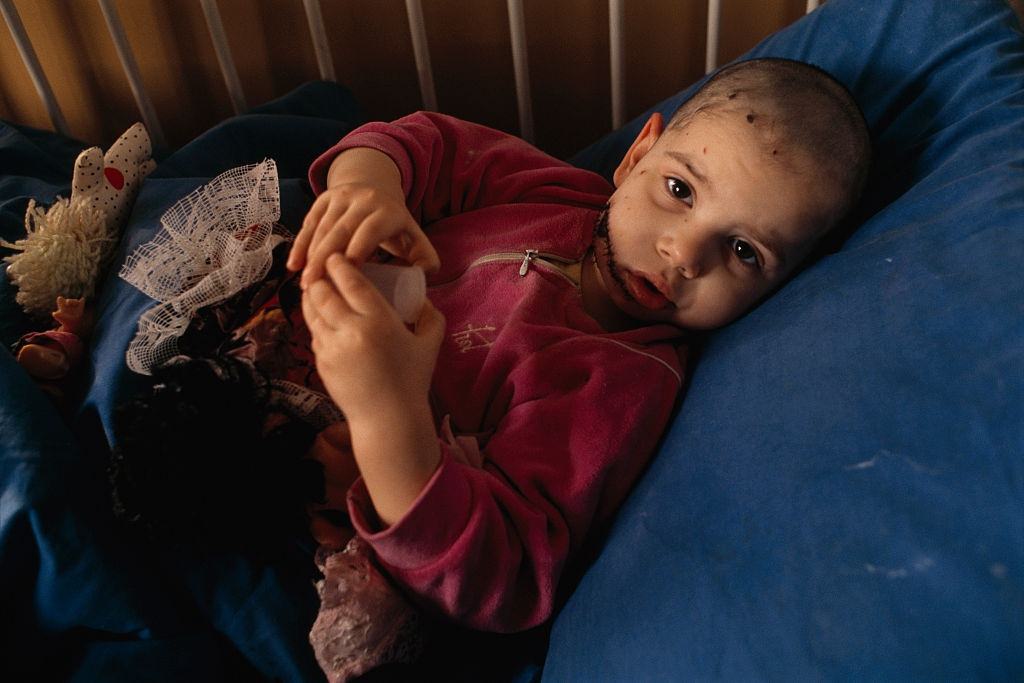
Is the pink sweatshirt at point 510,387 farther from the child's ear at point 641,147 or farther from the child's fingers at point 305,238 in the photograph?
the child's fingers at point 305,238

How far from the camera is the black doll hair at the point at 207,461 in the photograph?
0.59m

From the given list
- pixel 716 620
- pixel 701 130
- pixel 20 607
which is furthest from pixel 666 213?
pixel 20 607

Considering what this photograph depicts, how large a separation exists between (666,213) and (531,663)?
1.50 feet

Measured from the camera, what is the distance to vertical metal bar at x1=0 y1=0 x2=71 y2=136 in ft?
3.92

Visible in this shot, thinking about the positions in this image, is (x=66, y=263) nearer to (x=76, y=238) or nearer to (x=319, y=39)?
(x=76, y=238)

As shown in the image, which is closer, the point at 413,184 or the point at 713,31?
the point at 413,184

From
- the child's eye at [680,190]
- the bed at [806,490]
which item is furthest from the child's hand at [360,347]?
the child's eye at [680,190]

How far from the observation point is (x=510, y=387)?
2.52ft

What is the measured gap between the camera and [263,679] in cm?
70

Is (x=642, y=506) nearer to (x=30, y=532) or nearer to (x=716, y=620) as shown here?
(x=716, y=620)

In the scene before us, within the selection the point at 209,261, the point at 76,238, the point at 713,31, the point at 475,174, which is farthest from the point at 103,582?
the point at 713,31

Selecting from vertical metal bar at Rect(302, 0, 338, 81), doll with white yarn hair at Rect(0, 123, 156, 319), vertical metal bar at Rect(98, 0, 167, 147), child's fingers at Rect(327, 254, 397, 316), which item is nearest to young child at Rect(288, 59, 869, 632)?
child's fingers at Rect(327, 254, 397, 316)

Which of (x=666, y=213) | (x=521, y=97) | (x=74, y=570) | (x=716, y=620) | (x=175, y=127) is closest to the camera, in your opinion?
(x=716, y=620)

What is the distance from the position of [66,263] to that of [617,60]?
2.69 feet
